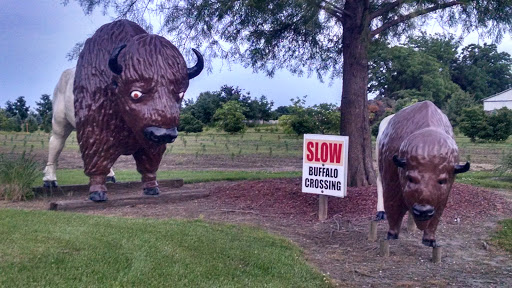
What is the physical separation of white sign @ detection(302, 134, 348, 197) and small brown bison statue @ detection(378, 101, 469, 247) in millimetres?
1836

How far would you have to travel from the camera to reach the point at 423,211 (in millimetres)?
5090

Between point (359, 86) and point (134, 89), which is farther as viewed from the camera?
point (359, 86)

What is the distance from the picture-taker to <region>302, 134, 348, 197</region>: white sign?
7.78 meters

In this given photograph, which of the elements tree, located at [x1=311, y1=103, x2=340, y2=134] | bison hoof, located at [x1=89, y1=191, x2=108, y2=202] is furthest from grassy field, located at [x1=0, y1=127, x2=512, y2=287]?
tree, located at [x1=311, y1=103, x2=340, y2=134]

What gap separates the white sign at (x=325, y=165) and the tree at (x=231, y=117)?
1822 centimetres

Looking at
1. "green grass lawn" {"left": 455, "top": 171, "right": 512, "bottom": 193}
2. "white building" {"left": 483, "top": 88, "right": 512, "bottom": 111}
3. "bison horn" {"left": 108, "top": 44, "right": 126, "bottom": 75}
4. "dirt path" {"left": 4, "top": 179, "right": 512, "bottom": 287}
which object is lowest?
"dirt path" {"left": 4, "top": 179, "right": 512, "bottom": 287}

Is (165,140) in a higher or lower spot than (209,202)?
higher

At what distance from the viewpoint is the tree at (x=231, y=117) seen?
2645 centimetres

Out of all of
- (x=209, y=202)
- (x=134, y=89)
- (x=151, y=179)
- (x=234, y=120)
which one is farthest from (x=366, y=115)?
(x=234, y=120)

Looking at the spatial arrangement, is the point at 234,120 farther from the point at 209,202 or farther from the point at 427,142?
the point at 427,142

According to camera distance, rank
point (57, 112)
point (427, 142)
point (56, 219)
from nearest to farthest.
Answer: point (427, 142) → point (56, 219) → point (57, 112)

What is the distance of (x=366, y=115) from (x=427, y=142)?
16.6ft

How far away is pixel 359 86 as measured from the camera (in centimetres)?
996

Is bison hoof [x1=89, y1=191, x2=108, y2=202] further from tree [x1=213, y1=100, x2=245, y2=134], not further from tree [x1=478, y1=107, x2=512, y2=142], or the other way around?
tree [x1=478, y1=107, x2=512, y2=142]
